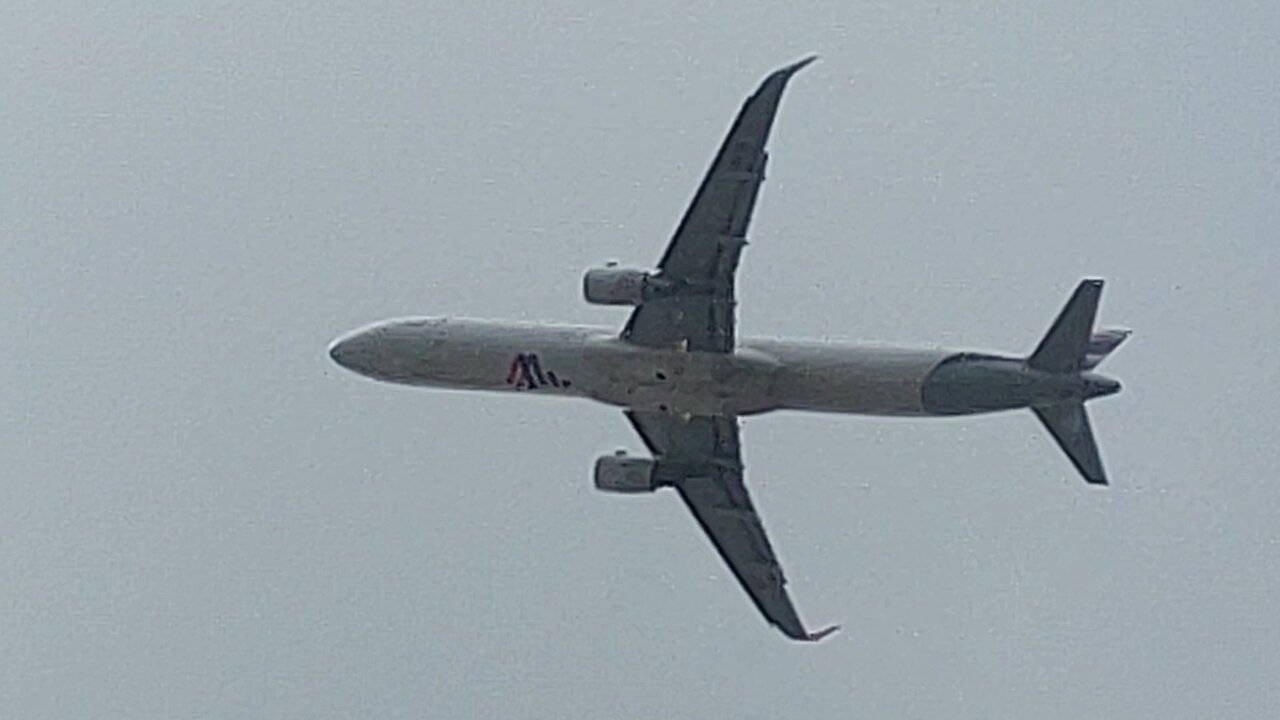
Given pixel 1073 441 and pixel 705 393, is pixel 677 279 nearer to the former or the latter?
pixel 705 393

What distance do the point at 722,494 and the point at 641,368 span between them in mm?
7123

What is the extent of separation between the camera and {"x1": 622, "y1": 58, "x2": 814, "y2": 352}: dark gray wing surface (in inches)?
2830

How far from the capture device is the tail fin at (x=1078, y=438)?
242 ft

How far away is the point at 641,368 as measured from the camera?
258ft

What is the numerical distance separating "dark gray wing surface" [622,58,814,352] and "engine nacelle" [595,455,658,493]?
208 inches

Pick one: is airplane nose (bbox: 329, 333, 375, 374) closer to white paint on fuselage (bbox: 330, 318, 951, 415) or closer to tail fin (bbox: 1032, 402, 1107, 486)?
white paint on fuselage (bbox: 330, 318, 951, 415)

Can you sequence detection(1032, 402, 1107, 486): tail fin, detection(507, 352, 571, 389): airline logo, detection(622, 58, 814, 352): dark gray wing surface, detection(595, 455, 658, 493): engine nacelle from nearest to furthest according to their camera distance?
1. detection(622, 58, 814, 352): dark gray wing surface
2. detection(1032, 402, 1107, 486): tail fin
3. detection(507, 352, 571, 389): airline logo
4. detection(595, 455, 658, 493): engine nacelle

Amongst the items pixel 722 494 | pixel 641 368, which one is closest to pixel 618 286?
pixel 641 368

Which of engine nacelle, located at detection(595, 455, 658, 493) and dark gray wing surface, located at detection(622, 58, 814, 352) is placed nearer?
dark gray wing surface, located at detection(622, 58, 814, 352)

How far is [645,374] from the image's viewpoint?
78750 millimetres

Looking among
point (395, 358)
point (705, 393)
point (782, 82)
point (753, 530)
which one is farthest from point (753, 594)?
point (782, 82)

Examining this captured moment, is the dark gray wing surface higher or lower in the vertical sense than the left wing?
higher

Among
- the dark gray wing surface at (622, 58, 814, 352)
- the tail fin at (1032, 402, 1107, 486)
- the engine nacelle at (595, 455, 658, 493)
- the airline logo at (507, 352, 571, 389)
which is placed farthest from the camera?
the engine nacelle at (595, 455, 658, 493)

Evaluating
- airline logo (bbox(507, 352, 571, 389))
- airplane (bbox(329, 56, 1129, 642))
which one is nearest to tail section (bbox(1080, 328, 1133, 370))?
airplane (bbox(329, 56, 1129, 642))
